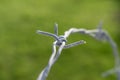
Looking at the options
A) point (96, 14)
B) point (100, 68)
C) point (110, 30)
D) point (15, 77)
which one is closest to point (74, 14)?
point (96, 14)

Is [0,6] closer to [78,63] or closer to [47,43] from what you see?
[47,43]

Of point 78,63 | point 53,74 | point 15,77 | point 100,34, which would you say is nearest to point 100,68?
point 78,63

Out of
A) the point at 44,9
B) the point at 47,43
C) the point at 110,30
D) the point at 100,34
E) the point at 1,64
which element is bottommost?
the point at 1,64

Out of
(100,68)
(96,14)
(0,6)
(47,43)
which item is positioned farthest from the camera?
(96,14)

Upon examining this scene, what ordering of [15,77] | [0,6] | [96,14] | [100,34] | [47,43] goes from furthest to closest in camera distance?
[96,14]
[0,6]
[47,43]
[15,77]
[100,34]

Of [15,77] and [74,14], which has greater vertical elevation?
[74,14]

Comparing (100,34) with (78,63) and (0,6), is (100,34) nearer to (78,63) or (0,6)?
(78,63)

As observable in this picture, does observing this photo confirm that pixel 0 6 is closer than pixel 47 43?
No
